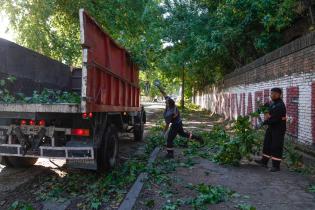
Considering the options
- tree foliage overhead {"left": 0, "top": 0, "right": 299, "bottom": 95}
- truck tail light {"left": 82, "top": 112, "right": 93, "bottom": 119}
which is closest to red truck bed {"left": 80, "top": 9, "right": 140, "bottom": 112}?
truck tail light {"left": 82, "top": 112, "right": 93, "bottom": 119}

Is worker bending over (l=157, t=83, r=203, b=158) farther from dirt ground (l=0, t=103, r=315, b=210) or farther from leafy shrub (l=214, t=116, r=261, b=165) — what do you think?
leafy shrub (l=214, t=116, r=261, b=165)

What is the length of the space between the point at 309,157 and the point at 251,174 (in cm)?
155

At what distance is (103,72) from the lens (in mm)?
7145

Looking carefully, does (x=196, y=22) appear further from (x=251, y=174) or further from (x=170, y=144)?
(x=251, y=174)

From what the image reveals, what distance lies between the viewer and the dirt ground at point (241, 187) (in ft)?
18.0

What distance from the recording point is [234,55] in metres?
22.6

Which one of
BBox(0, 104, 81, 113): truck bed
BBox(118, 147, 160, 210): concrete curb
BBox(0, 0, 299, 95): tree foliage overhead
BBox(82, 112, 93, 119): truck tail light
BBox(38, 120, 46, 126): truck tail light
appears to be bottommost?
BBox(118, 147, 160, 210): concrete curb

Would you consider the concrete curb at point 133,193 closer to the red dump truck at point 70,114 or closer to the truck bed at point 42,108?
the red dump truck at point 70,114

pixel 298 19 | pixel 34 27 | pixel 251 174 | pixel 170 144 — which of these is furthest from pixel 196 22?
pixel 251 174

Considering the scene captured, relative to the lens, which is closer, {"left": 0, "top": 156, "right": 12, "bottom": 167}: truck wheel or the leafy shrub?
{"left": 0, "top": 156, "right": 12, "bottom": 167}: truck wheel

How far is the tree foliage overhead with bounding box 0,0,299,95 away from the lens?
13.9 metres

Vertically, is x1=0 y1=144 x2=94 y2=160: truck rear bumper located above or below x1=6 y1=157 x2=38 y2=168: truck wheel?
above

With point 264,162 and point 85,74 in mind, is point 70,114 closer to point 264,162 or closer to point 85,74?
point 85,74

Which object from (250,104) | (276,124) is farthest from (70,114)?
(250,104)
